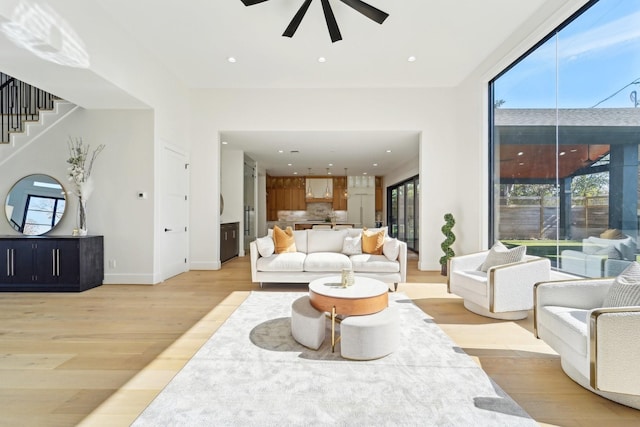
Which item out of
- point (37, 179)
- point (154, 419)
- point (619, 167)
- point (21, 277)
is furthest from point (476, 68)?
point (21, 277)

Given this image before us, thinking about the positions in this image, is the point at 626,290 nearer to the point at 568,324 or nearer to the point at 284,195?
the point at 568,324

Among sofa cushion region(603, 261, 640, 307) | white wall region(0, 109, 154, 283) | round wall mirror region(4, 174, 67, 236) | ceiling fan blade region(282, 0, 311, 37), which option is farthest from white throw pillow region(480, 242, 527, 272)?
round wall mirror region(4, 174, 67, 236)

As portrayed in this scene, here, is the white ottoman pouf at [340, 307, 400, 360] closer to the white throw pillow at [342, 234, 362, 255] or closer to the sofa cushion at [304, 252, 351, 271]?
the sofa cushion at [304, 252, 351, 271]

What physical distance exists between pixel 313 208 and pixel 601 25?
32.7 feet

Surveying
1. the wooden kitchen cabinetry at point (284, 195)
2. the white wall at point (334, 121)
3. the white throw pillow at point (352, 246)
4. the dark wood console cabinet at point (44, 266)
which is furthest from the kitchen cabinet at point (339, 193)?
the dark wood console cabinet at point (44, 266)

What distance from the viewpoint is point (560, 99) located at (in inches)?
137

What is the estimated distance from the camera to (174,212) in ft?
17.8

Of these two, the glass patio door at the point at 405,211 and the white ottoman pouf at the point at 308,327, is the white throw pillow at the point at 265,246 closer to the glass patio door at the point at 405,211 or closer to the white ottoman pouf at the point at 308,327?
the white ottoman pouf at the point at 308,327

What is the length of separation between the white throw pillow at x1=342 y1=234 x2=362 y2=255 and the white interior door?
9.85ft

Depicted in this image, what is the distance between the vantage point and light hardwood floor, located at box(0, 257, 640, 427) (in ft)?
5.89

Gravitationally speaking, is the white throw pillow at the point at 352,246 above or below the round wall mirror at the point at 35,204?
below

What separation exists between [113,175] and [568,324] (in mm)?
5764

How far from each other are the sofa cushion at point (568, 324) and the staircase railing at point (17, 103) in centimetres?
747

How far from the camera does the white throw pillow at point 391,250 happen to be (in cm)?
448
